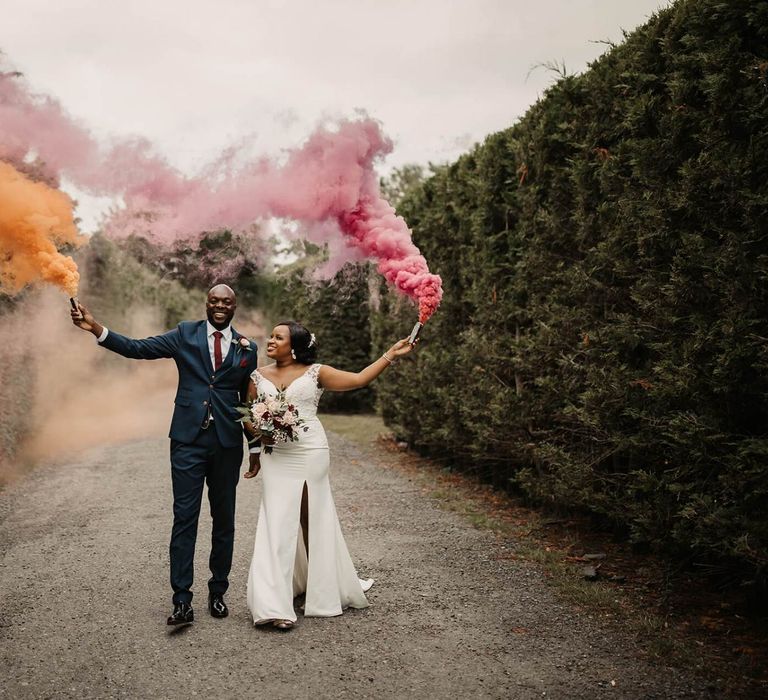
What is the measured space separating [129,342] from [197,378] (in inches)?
21.1

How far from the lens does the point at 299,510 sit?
16.9 feet

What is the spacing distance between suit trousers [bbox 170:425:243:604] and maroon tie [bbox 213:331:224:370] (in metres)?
0.47

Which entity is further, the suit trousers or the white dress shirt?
the white dress shirt

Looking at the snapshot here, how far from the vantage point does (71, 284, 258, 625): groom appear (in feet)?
16.0

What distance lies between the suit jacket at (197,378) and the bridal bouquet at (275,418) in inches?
6.0

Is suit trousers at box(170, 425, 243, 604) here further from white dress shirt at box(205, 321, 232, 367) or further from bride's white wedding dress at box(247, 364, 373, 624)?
white dress shirt at box(205, 321, 232, 367)

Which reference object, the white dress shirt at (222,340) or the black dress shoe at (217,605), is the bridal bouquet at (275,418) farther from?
the black dress shoe at (217,605)

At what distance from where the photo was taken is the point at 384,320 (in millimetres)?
14219

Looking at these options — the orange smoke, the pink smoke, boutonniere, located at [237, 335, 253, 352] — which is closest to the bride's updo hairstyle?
boutonniere, located at [237, 335, 253, 352]

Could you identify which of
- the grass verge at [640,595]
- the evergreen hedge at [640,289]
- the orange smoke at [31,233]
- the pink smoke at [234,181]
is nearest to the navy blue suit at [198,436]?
the orange smoke at [31,233]

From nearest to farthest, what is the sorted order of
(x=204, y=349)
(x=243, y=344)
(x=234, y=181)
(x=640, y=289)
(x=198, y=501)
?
(x=198, y=501), (x=204, y=349), (x=243, y=344), (x=640, y=289), (x=234, y=181)

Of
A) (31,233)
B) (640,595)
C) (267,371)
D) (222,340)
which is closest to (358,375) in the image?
(267,371)

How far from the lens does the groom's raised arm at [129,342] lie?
472 centimetres

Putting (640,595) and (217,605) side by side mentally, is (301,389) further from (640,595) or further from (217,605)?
(640,595)
